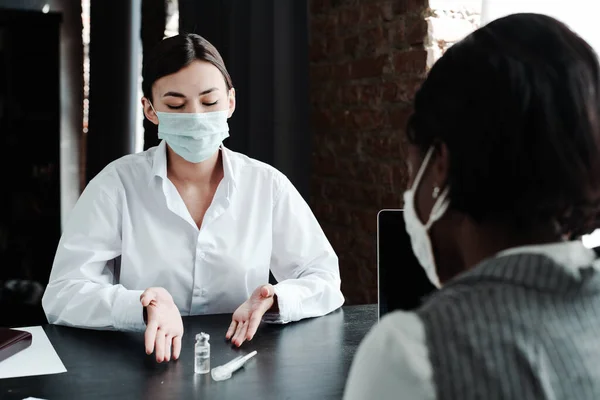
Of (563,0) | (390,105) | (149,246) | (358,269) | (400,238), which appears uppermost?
(563,0)

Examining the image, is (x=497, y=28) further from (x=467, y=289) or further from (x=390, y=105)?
(x=390, y=105)

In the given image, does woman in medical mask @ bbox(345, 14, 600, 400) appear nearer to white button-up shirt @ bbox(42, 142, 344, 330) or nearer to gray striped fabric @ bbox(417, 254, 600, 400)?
gray striped fabric @ bbox(417, 254, 600, 400)

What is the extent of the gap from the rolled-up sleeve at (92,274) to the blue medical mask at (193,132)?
0.59 feet

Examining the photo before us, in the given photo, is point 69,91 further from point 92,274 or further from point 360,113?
point 92,274

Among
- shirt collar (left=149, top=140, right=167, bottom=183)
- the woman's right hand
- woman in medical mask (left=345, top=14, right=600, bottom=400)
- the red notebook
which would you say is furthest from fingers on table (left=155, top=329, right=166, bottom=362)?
woman in medical mask (left=345, top=14, right=600, bottom=400)

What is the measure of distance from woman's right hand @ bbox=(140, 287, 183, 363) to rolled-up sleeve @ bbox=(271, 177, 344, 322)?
0.34m

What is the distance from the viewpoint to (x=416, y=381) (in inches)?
21.8

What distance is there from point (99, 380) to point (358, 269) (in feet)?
5.09

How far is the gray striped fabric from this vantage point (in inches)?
21.7

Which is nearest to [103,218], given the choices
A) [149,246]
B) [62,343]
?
[149,246]

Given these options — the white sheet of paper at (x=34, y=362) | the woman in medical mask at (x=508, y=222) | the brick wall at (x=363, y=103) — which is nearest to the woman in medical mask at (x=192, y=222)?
the white sheet of paper at (x=34, y=362)

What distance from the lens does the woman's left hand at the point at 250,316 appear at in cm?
140

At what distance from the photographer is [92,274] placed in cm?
160

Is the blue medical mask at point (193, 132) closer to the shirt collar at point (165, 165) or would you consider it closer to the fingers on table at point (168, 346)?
the shirt collar at point (165, 165)
